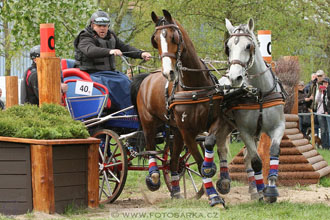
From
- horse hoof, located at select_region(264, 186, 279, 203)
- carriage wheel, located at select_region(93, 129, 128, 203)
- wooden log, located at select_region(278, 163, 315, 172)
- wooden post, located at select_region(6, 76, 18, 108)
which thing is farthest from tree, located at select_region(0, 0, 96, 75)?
horse hoof, located at select_region(264, 186, 279, 203)

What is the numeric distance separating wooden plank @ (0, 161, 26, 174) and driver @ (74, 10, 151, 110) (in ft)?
7.00

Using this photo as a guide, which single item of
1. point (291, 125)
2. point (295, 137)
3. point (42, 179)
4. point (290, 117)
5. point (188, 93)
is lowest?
point (42, 179)

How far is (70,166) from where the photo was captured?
25.4ft

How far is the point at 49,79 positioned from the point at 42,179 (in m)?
1.40

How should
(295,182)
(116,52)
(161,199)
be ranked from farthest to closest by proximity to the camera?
(295,182)
(161,199)
(116,52)

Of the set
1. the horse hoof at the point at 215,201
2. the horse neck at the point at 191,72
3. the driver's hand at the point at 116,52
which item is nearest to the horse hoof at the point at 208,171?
the horse hoof at the point at 215,201

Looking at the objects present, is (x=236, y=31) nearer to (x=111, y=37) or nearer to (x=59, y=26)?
(x=111, y=37)

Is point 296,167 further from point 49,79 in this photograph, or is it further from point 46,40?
point 46,40

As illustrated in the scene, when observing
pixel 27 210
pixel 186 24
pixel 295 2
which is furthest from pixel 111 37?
pixel 295 2

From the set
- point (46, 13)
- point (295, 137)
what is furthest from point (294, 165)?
point (46, 13)

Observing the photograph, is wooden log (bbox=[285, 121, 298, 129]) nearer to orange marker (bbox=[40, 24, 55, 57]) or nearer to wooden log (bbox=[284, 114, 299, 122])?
wooden log (bbox=[284, 114, 299, 122])

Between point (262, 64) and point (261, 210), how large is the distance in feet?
5.64

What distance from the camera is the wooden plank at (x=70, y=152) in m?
7.61

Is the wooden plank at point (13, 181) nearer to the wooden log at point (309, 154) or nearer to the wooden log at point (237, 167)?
the wooden log at point (237, 167)
